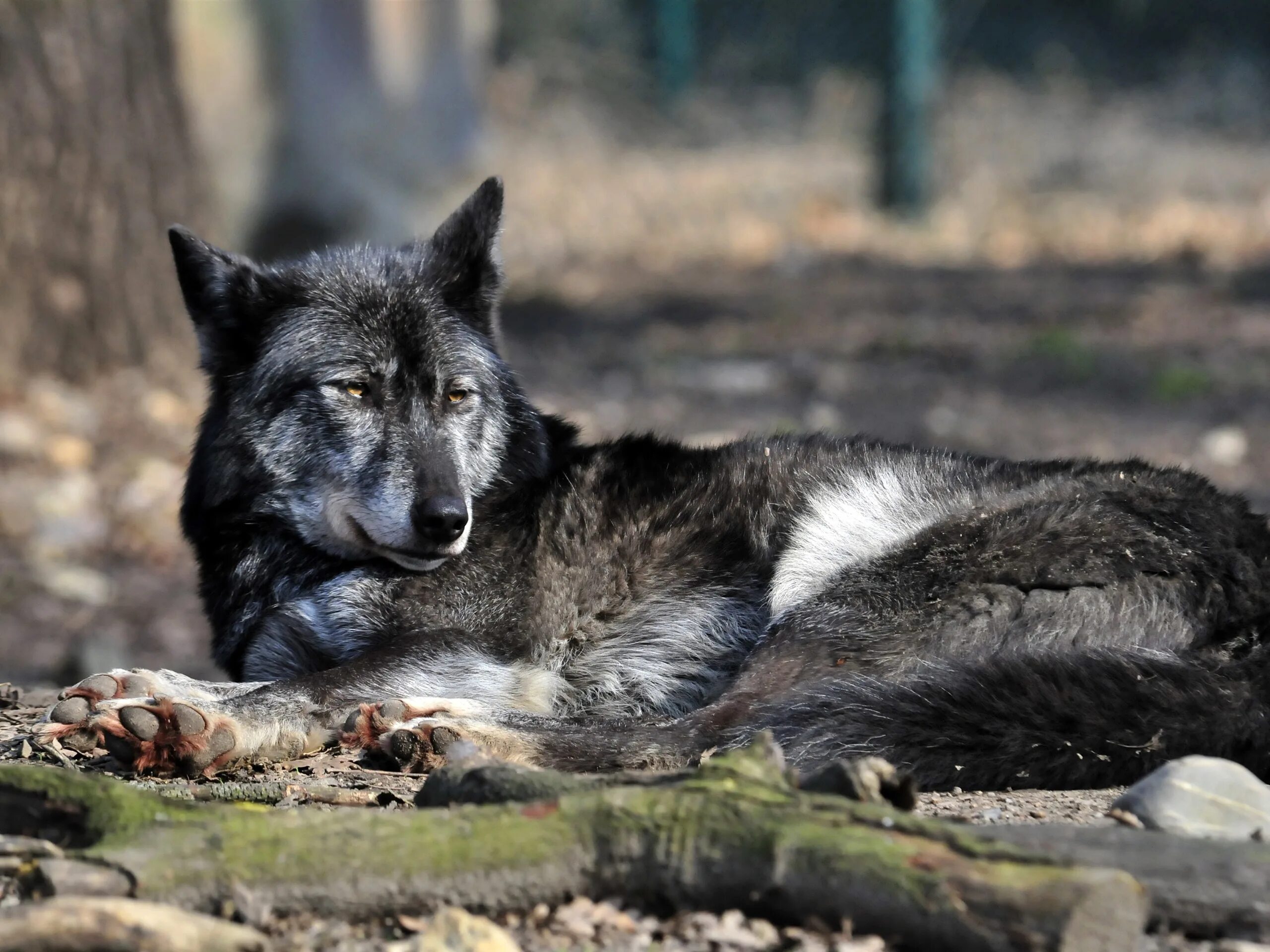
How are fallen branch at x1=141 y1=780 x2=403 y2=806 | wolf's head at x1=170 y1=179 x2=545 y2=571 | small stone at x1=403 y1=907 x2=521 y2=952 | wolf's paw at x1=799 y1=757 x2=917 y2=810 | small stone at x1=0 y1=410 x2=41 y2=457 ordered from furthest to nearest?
small stone at x1=0 y1=410 x2=41 y2=457, wolf's head at x1=170 y1=179 x2=545 y2=571, fallen branch at x1=141 y1=780 x2=403 y2=806, wolf's paw at x1=799 y1=757 x2=917 y2=810, small stone at x1=403 y1=907 x2=521 y2=952

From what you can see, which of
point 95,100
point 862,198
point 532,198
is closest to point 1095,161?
point 862,198

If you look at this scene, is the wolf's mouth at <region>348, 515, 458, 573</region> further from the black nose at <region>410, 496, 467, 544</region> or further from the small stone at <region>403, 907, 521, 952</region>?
the small stone at <region>403, 907, 521, 952</region>

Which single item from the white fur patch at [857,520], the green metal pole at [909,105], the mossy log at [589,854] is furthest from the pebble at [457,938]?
the green metal pole at [909,105]

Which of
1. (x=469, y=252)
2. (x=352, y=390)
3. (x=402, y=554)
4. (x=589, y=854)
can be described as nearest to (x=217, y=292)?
(x=352, y=390)

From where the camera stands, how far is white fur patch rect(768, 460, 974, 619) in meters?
3.65

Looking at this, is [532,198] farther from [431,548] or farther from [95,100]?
[431,548]

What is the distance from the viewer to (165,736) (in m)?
3.04

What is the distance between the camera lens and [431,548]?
12.0ft

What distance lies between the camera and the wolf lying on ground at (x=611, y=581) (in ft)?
10.1

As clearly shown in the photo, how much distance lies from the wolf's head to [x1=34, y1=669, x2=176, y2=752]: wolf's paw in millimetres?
678

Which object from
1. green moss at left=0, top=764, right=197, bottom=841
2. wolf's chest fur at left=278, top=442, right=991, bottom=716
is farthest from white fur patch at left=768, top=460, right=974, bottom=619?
green moss at left=0, top=764, right=197, bottom=841

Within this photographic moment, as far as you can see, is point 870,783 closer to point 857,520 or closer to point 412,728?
point 412,728

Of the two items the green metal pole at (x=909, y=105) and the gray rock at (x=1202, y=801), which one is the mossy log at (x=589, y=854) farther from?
the green metal pole at (x=909, y=105)

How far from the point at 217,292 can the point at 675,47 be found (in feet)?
51.5
